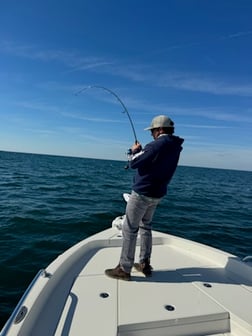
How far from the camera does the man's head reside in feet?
8.87

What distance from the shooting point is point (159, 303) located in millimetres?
2379

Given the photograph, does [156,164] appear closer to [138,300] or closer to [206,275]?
[138,300]

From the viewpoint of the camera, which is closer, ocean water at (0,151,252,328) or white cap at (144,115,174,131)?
white cap at (144,115,174,131)

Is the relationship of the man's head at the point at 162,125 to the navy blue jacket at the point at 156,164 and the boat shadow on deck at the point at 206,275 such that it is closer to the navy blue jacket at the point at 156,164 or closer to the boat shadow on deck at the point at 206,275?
the navy blue jacket at the point at 156,164

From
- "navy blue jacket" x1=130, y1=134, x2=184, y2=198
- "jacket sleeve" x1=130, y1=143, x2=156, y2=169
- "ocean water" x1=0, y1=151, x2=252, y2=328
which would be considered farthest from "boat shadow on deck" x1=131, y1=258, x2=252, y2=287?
"ocean water" x1=0, y1=151, x2=252, y2=328

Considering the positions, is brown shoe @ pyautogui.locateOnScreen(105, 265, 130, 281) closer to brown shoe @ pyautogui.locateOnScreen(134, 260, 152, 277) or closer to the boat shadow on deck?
the boat shadow on deck

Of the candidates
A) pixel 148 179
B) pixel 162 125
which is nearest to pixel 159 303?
pixel 148 179

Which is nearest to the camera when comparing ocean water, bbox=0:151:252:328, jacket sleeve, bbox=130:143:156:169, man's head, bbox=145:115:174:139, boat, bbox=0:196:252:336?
boat, bbox=0:196:252:336

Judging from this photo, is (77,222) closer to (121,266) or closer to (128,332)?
(121,266)

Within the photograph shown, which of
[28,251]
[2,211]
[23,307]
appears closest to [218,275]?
[23,307]

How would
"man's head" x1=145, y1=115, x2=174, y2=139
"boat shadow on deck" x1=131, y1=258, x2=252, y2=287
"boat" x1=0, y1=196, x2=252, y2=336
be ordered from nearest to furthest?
"boat" x1=0, y1=196, x2=252, y2=336 < "man's head" x1=145, y1=115, x2=174, y2=139 < "boat shadow on deck" x1=131, y1=258, x2=252, y2=287

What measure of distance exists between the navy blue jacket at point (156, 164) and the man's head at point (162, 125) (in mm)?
92

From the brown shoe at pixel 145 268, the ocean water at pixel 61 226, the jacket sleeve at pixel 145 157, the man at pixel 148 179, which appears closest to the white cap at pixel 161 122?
the man at pixel 148 179

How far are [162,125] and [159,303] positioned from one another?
1728 mm
